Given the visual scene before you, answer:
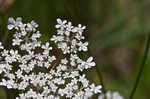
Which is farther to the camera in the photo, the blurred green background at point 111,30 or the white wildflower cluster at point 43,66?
the blurred green background at point 111,30

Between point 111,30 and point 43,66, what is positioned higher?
point 111,30

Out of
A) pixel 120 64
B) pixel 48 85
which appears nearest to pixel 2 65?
pixel 48 85

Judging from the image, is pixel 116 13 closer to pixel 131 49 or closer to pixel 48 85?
pixel 131 49

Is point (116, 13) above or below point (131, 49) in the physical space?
above

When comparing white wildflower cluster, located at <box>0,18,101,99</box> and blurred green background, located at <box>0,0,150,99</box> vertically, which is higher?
blurred green background, located at <box>0,0,150,99</box>

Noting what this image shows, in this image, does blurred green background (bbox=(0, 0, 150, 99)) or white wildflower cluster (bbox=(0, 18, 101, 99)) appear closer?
white wildflower cluster (bbox=(0, 18, 101, 99))
